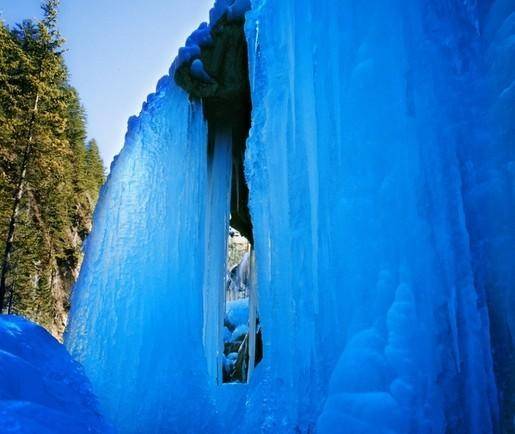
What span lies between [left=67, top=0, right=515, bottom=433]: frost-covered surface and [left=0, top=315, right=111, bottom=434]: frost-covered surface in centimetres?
109

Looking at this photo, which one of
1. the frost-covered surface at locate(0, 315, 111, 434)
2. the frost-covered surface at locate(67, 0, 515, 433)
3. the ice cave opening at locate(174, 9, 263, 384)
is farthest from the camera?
the ice cave opening at locate(174, 9, 263, 384)

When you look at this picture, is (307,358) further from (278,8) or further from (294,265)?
(278,8)

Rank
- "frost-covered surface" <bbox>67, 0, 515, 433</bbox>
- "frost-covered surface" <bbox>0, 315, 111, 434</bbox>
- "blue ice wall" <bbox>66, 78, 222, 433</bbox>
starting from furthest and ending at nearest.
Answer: "blue ice wall" <bbox>66, 78, 222, 433</bbox>, "frost-covered surface" <bbox>67, 0, 515, 433</bbox>, "frost-covered surface" <bbox>0, 315, 111, 434</bbox>

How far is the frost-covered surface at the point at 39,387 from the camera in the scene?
1788 millimetres

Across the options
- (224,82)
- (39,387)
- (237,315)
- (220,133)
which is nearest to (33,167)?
(237,315)

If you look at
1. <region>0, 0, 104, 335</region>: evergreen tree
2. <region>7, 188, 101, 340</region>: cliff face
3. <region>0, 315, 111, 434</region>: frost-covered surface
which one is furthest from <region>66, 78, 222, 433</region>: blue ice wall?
<region>7, 188, 101, 340</region>: cliff face

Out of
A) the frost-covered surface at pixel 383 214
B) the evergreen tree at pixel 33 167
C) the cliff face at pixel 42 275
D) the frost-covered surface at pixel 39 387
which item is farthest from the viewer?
the cliff face at pixel 42 275

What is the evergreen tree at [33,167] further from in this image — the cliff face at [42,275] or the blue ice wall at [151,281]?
the blue ice wall at [151,281]

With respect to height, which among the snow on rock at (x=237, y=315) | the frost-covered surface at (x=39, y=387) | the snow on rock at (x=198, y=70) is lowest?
the frost-covered surface at (x=39, y=387)

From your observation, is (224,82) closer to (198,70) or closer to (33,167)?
(198,70)

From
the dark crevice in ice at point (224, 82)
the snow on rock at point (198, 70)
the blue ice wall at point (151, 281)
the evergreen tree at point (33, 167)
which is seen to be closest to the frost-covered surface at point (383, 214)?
the blue ice wall at point (151, 281)

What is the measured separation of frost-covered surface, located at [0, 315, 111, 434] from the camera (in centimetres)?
179

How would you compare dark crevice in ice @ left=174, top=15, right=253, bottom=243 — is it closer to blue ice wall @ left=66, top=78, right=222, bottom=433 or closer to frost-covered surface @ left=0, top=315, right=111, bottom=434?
blue ice wall @ left=66, top=78, right=222, bottom=433

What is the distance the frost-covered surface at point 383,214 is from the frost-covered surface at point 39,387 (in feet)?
3.58
